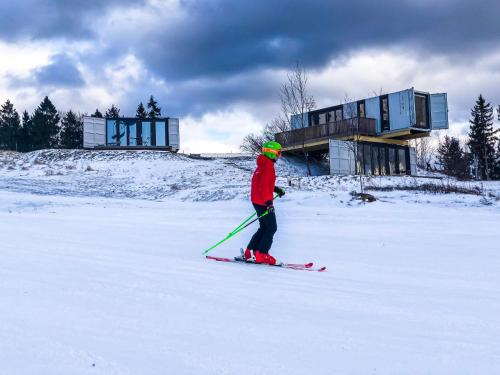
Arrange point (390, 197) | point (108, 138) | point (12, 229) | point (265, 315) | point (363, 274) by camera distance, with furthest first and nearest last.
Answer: point (108, 138) < point (390, 197) < point (12, 229) < point (363, 274) < point (265, 315)

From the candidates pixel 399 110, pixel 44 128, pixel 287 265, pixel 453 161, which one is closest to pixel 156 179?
pixel 399 110

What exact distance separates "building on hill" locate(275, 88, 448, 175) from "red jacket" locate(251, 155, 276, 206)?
24951 millimetres

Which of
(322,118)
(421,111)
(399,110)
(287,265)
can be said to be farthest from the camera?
(322,118)

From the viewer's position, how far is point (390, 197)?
18328 mm

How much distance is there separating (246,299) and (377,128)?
105ft

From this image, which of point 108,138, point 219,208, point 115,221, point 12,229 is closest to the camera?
point 12,229

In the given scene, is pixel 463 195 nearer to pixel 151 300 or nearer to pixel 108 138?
pixel 151 300

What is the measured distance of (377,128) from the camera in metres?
35.2

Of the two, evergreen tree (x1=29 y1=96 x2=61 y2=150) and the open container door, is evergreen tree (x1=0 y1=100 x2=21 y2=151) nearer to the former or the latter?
evergreen tree (x1=29 y1=96 x2=61 y2=150)

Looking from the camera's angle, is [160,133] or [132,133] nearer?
[132,133]

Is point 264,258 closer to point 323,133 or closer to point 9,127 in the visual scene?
point 323,133

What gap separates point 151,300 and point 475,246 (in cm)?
687

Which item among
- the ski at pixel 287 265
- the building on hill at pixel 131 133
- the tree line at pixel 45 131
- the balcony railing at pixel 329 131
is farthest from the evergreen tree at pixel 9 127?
the ski at pixel 287 265

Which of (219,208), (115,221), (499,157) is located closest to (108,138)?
(219,208)
